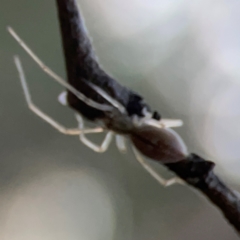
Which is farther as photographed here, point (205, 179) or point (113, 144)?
point (113, 144)

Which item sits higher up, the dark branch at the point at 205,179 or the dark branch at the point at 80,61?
the dark branch at the point at 80,61

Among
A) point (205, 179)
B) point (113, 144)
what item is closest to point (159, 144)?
point (205, 179)

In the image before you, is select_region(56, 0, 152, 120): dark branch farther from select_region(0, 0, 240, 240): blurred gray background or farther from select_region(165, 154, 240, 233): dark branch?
select_region(0, 0, 240, 240): blurred gray background

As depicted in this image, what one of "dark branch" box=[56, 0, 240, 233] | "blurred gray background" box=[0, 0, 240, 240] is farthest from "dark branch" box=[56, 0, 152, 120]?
"blurred gray background" box=[0, 0, 240, 240]

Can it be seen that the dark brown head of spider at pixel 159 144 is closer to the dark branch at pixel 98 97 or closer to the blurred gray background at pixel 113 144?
the dark branch at pixel 98 97

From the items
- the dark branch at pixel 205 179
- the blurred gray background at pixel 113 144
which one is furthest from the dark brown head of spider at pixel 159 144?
the blurred gray background at pixel 113 144

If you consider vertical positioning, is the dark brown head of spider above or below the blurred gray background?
above

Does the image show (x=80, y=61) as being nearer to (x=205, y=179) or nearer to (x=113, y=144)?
(x=205, y=179)
